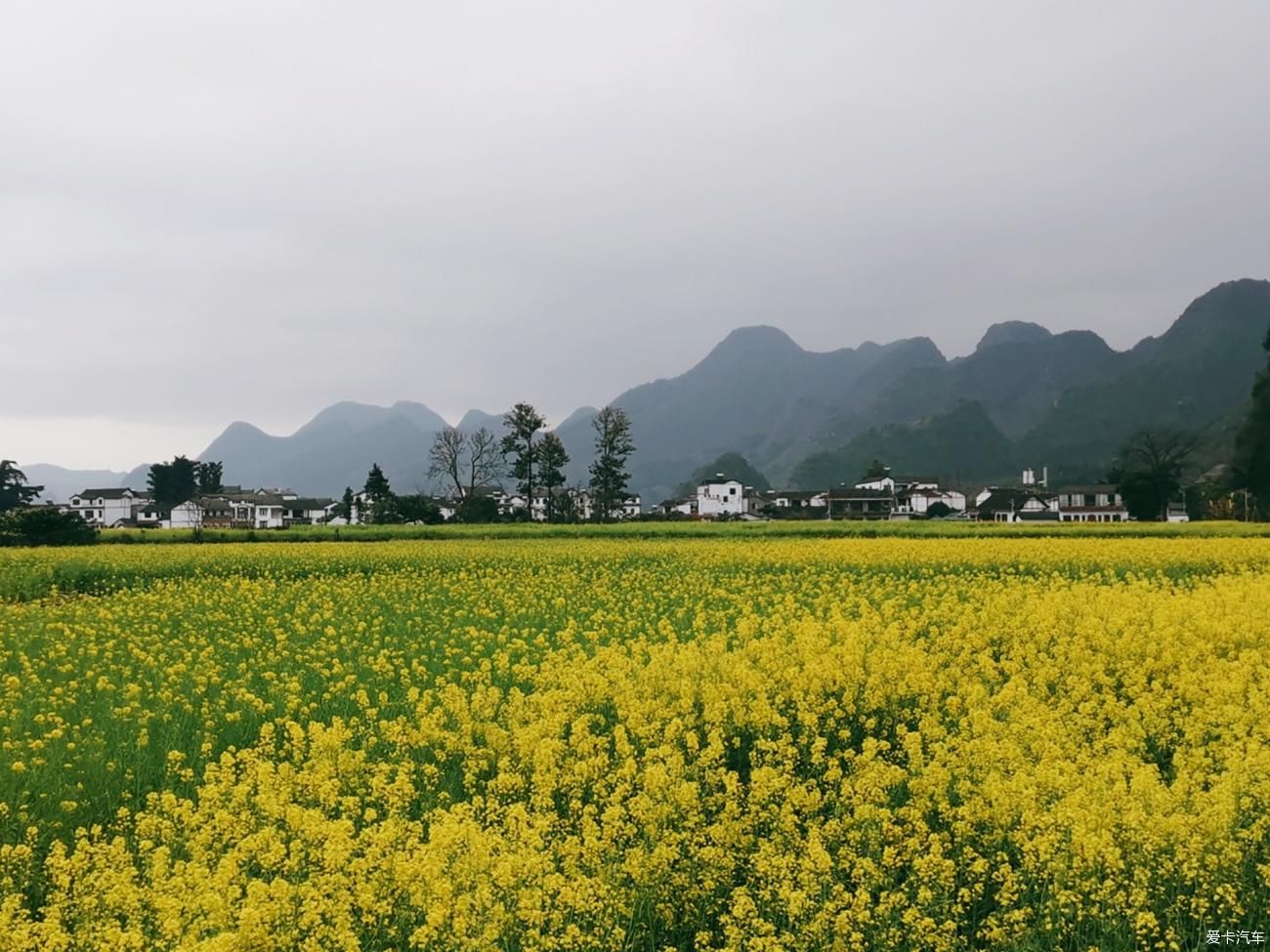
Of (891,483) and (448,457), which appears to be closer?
(448,457)

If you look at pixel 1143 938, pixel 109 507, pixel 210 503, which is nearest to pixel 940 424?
pixel 210 503

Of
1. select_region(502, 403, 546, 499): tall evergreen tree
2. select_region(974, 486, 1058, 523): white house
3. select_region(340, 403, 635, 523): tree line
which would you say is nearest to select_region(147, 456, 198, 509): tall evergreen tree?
select_region(340, 403, 635, 523): tree line

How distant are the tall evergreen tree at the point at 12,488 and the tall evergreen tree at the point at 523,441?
164 ft

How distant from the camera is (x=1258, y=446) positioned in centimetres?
5625

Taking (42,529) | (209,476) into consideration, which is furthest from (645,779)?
(209,476)

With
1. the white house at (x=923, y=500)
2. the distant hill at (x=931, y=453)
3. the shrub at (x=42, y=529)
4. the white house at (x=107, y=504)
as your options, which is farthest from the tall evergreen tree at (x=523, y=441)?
the distant hill at (x=931, y=453)

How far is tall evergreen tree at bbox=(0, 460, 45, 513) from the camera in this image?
86.8 metres

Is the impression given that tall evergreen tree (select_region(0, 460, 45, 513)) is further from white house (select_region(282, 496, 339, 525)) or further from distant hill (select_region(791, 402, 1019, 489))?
distant hill (select_region(791, 402, 1019, 489))

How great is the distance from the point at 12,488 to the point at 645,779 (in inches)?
4048

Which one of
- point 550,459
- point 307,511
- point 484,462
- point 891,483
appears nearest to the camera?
point 550,459

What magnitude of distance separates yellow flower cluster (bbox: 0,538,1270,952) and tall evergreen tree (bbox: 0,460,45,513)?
89831 millimetres

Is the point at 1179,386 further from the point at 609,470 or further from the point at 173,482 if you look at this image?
the point at 173,482

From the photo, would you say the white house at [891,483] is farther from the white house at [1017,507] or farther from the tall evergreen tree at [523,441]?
the tall evergreen tree at [523,441]

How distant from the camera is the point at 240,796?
5762 millimetres
